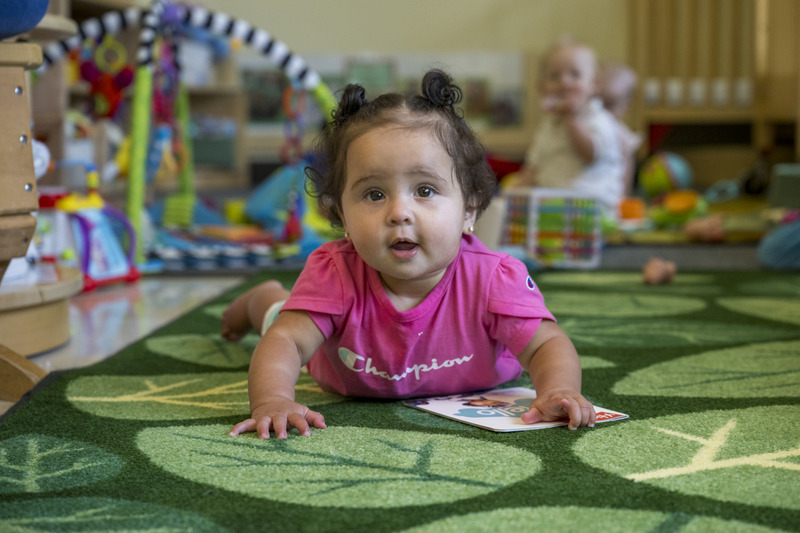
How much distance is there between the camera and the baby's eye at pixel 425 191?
2.85 feet

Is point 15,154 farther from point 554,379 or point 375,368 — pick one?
point 554,379

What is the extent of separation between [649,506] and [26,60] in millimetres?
783

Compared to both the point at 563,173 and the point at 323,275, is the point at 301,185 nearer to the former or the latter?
the point at 563,173

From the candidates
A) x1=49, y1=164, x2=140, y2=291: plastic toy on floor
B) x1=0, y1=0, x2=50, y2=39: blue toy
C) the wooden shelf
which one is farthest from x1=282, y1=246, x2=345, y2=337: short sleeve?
x1=49, y1=164, x2=140, y2=291: plastic toy on floor

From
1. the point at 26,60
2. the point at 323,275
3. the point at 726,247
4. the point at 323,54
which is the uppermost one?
the point at 323,54

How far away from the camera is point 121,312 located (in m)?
1.57

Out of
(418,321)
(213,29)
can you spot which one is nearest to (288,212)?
(213,29)

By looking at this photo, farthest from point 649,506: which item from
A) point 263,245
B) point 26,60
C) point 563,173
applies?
point 563,173

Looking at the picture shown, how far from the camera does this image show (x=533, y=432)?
0.81 m

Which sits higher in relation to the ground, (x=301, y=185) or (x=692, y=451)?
(x=301, y=185)

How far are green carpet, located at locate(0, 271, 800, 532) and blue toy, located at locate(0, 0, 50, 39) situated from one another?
0.38 meters

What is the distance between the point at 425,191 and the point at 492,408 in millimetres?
222

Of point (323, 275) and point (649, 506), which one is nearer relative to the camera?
point (649, 506)

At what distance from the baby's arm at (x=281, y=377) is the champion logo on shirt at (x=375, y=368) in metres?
0.03
